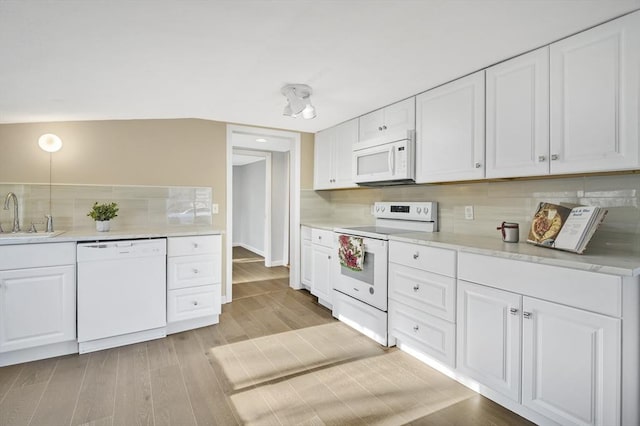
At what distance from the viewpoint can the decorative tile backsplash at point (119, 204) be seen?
2729 millimetres

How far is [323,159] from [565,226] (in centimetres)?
271

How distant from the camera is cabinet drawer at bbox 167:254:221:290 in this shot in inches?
109

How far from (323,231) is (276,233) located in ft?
8.04

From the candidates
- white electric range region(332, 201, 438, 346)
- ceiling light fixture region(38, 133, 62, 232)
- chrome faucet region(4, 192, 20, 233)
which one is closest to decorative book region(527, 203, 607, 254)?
white electric range region(332, 201, 438, 346)

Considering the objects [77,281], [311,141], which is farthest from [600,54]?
[77,281]

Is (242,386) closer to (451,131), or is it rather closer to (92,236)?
(92,236)

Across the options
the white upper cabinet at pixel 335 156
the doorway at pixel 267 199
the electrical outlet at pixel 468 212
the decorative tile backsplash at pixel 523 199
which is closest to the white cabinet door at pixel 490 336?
the decorative tile backsplash at pixel 523 199

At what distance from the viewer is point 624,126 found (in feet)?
4.99

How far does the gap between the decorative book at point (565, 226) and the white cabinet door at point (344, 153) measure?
6.06 ft

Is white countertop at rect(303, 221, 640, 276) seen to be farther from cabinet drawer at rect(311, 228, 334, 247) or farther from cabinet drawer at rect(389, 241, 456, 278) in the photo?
cabinet drawer at rect(311, 228, 334, 247)

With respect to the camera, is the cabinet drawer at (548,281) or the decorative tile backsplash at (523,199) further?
the decorative tile backsplash at (523,199)

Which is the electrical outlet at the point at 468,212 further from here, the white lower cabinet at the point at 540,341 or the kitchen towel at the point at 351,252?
the kitchen towel at the point at 351,252

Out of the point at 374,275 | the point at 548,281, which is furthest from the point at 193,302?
the point at 548,281

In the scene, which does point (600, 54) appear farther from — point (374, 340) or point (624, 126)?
point (374, 340)
